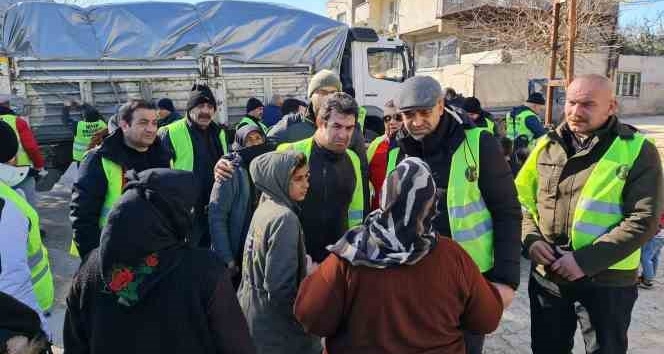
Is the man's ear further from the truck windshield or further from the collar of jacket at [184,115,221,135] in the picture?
the truck windshield

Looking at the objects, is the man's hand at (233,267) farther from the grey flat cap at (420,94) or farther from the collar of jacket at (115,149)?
the grey flat cap at (420,94)

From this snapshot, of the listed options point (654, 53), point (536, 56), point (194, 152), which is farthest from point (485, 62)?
point (194, 152)

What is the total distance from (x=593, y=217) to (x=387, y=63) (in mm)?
8161

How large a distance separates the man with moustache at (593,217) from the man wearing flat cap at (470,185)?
35cm

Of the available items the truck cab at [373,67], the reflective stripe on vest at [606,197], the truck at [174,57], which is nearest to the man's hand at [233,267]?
the reflective stripe on vest at [606,197]

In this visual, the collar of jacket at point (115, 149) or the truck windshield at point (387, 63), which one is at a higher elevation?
the truck windshield at point (387, 63)

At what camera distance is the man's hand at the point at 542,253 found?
2398mm

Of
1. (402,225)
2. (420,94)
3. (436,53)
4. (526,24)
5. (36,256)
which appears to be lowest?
(36,256)

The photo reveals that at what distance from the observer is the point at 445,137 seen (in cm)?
226

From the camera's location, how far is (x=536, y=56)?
1845 cm

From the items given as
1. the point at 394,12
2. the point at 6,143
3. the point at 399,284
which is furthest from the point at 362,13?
the point at 399,284

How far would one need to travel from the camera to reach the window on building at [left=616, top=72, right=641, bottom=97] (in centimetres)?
2294

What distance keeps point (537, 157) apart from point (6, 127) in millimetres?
2788

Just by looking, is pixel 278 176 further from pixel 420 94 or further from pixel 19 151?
pixel 19 151
